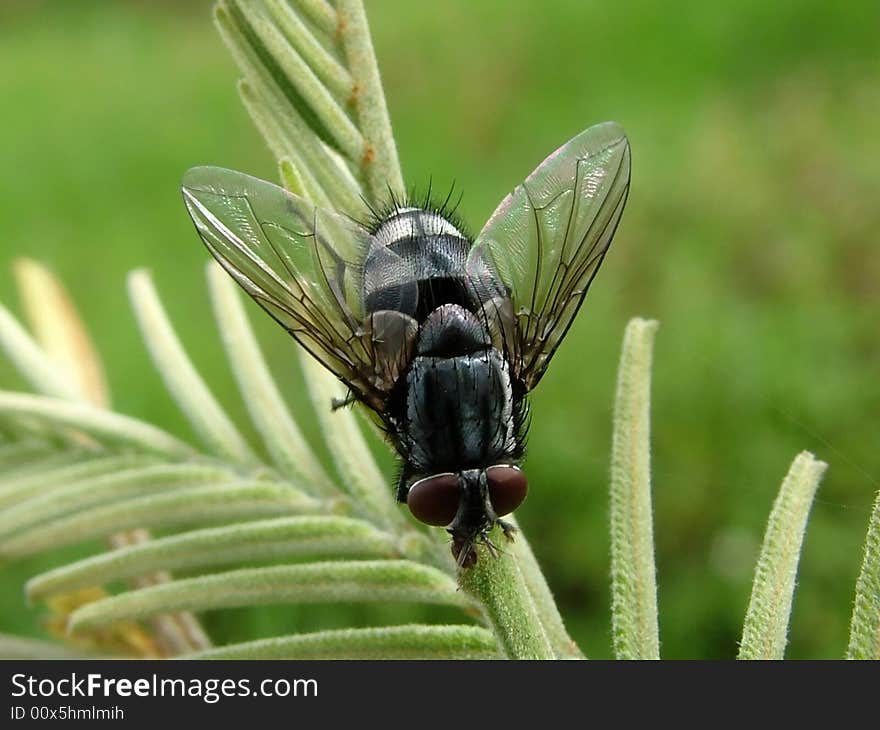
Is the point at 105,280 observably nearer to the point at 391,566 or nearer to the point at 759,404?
the point at 759,404

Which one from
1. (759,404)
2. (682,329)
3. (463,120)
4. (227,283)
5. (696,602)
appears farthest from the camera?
(463,120)

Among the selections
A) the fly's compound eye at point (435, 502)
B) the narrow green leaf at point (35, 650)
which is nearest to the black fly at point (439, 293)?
the fly's compound eye at point (435, 502)

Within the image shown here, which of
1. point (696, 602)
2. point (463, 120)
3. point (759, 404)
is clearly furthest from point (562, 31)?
point (696, 602)

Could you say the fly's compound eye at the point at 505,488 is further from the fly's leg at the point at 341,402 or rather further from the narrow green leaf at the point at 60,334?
the narrow green leaf at the point at 60,334

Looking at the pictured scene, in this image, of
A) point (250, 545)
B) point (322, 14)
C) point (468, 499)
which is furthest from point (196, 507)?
point (322, 14)

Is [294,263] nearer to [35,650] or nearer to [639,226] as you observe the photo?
[35,650]

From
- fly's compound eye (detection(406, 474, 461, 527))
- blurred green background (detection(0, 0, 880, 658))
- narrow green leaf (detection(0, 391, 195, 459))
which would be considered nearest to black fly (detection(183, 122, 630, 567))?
fly's compound eye (detection(406, 474, 461, 527))
